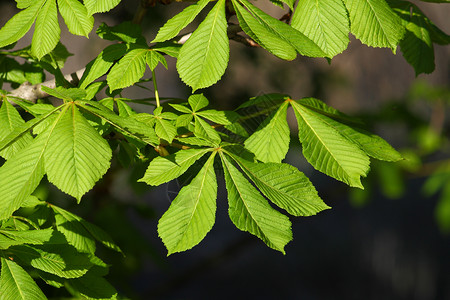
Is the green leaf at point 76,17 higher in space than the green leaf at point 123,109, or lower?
higher

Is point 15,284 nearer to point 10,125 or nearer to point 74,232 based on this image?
point 74,232

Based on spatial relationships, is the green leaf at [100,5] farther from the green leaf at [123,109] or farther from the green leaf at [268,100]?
the green leaf at [268,100]

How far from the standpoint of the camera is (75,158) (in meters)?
0.67

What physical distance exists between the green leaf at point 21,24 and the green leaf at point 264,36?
0.34m

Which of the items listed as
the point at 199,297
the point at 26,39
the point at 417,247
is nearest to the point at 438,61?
the point at 417,247

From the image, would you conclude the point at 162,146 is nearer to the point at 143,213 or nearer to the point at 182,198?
the point at 182,198

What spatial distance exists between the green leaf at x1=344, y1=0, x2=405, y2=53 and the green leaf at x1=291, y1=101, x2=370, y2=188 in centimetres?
15

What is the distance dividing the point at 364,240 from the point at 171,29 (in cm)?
375

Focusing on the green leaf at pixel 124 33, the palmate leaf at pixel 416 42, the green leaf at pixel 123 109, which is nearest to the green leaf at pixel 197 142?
the green leaf at pixel 123 109

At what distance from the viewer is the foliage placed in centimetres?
70

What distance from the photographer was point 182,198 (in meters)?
0.76

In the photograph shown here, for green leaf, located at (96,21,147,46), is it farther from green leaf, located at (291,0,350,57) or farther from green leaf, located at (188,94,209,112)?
green leaf, located at (291,0,350,57)

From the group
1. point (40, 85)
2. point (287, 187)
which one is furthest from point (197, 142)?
point (40, 85)

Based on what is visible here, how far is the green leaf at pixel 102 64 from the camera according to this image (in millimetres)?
850
